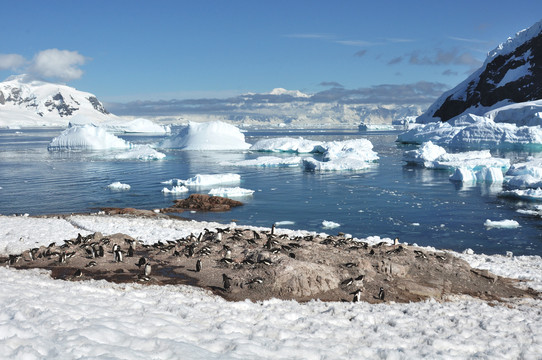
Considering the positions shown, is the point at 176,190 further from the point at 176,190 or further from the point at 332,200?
the point at 332,200

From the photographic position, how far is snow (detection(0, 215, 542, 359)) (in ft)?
20.7

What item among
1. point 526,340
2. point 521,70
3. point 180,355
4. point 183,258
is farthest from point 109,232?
point 521,70

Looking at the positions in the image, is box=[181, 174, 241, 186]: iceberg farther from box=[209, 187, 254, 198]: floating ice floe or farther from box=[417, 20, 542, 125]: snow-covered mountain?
box=[417, 20, 542, 125]: snow-covered mountain

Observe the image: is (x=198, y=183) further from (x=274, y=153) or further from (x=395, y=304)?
(x=274, y=153)

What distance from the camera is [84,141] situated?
7738 centimetres

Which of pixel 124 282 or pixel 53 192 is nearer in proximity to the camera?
pixel 124 282

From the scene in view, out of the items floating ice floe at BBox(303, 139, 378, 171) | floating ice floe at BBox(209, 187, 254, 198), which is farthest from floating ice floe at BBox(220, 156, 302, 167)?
floating ice floe at BBox(209, 187, 254, 198)

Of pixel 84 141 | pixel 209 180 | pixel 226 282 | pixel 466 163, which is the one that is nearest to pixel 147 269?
pixel 226 282

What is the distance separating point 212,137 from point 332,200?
44325 mm

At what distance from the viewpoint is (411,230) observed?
Answer: 878 inches

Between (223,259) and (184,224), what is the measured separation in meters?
9.81

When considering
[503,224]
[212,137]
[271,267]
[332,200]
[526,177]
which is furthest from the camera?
[212,137]

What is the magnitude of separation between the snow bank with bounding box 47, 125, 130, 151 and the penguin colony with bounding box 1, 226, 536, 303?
219 feet

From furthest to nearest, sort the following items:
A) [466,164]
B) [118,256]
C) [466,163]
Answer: [466,163], [466,164], [118,256]
